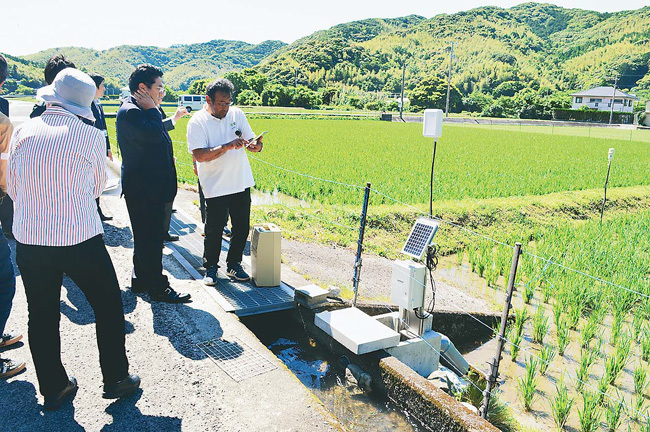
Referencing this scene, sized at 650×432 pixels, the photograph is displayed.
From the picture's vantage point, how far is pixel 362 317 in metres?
3.80

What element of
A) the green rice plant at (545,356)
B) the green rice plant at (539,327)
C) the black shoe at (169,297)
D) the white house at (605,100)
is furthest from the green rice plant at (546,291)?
the white house at (605,100)

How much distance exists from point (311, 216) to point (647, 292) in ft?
14.7

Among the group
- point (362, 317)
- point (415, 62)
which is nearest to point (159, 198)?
point (362, 317)

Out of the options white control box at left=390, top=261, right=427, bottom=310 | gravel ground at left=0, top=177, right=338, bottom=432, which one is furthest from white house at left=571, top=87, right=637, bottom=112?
gravel ground at left=0, top=177, right=338, bottom=432

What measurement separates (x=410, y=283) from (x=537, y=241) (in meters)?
5.25

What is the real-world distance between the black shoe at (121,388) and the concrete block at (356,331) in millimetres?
1423

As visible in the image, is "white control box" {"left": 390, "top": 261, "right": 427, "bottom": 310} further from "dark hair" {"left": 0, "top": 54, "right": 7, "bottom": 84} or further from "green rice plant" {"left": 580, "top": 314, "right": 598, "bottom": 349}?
"dark hair" {"left": 0, "top": 54, "right": 7, "bottom": 84}

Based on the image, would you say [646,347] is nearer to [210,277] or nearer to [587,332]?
[587,332]

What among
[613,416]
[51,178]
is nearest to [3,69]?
[51,178]

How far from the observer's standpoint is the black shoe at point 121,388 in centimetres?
271

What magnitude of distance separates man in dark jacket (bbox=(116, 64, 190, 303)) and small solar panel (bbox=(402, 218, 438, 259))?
1911 millimetres

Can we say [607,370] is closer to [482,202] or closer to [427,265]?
[427,265]

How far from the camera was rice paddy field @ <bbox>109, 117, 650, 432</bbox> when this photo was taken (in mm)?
3711

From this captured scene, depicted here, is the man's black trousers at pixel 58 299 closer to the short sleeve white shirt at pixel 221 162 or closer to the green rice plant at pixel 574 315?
the short sleeve white shirt at pixel 221 162
